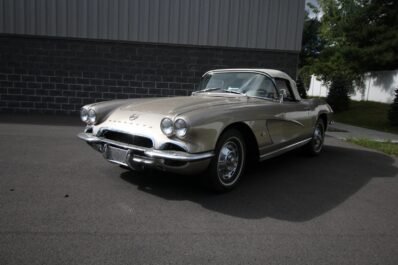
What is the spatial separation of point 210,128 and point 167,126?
1.49 feet

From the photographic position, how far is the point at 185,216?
311 centimetres

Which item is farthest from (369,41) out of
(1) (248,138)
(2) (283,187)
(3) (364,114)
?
(1) (248,138)

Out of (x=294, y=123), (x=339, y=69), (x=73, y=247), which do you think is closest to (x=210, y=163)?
(x=73, y=247)

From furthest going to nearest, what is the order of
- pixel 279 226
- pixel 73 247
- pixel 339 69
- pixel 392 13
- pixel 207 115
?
1. pixel 339 69
2. pixel 392 13
3. pixel 207 115
4. pixel 279 226
5. pixel 73 247

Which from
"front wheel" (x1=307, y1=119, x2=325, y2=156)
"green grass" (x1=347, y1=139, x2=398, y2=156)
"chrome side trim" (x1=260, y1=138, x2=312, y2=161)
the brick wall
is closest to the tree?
the brick wall

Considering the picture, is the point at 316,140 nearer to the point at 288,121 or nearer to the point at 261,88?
the point at 288,121

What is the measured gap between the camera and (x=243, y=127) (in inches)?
154

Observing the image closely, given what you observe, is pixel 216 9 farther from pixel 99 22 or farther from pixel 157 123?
pixel 157 123

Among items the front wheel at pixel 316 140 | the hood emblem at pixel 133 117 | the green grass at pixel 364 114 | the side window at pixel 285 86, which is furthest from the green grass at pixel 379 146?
the green grass at pixel 364 114

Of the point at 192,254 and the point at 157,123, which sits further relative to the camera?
the point at 157,123

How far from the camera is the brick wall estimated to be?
9.85 meters

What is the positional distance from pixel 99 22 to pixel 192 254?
908 cm

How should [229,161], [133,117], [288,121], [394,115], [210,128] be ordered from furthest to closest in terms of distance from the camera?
[394,115] → [288,121] → [229,161] → [133,117] → [210,128]

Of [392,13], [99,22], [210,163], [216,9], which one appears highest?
[392,13]
